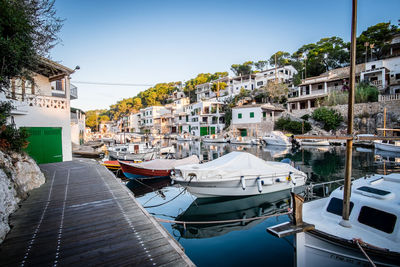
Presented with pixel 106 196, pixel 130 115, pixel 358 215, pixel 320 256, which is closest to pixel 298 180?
pixel 358 215

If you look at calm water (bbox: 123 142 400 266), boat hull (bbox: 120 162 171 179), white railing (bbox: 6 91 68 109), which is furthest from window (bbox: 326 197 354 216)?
white railing (bbox: 6 91 68 109)

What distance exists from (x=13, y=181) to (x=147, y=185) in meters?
8.75

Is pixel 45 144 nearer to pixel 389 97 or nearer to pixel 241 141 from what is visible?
pixel 241 141

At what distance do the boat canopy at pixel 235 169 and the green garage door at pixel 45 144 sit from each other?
944 centimetres

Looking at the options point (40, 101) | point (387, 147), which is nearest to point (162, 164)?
point (40, 101)

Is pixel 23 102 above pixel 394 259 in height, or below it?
above

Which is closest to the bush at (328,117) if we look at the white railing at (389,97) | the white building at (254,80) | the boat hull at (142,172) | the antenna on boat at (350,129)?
the white railing at (389,97)

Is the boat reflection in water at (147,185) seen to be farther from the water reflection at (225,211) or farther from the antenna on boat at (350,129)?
the antenna on boat at (350,129)

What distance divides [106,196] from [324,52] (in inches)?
2523

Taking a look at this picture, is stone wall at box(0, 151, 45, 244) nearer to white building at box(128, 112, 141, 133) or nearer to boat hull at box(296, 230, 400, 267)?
boat hull at box(296, 230, 400, 267)

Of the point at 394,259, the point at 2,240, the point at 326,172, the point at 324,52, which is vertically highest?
the point at 324,52

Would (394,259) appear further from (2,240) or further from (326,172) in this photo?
(326,172)

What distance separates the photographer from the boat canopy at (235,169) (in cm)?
1036

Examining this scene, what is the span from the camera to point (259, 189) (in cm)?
1057
